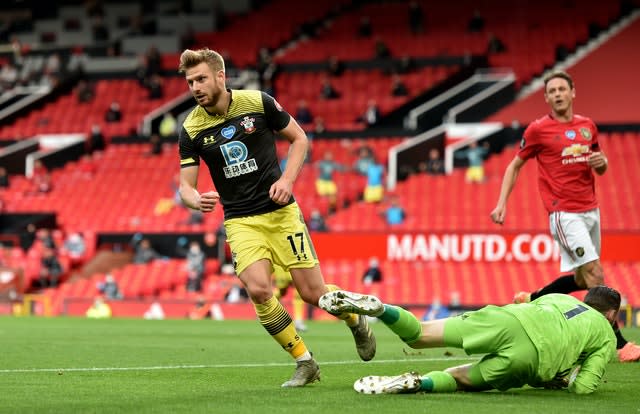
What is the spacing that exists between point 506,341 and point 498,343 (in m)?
0.05

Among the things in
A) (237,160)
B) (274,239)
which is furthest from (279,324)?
(237,160)

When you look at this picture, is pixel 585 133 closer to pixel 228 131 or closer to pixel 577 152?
pixel 577 152

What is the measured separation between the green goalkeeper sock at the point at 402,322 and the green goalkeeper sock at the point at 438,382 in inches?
10.9

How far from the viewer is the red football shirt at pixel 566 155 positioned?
11.0 meters

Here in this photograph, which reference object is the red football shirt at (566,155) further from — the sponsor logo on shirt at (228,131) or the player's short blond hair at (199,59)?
the player's short blond hair at (199,59)

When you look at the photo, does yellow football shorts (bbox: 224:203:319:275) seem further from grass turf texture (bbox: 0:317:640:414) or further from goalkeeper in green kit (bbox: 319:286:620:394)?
goalkeeper in green kit (bbox: 319:286:620:394)

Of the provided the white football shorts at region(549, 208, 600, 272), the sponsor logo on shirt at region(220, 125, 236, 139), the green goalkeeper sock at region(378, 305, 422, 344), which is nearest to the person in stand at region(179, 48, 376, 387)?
the sponsor logo on shirt at region(220, 125, 236, 139)

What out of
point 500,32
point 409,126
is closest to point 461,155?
point 409,126

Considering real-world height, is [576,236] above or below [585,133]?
below

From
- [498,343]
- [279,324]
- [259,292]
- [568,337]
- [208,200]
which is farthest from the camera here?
[279,324]

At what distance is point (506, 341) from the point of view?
7.40m

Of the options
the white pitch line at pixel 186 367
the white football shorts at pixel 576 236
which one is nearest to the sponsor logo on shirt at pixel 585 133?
the white football shorts at pixel 576 236

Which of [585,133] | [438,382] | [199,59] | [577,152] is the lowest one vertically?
[438,382]

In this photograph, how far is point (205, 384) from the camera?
853 centimetres
